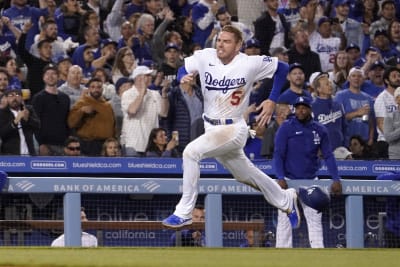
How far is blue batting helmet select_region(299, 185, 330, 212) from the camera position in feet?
40.7

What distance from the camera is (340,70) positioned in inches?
647

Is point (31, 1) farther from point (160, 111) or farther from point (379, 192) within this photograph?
point (379, 192)

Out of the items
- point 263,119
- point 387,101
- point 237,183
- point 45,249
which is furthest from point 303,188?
point 45,249

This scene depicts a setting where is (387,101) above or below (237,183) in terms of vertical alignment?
above

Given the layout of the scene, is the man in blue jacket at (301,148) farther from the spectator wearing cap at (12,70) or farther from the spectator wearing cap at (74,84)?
the spectator wearing cap at (12,70)

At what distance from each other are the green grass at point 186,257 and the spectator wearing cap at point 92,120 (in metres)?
5.37

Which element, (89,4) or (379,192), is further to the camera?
(89,4)

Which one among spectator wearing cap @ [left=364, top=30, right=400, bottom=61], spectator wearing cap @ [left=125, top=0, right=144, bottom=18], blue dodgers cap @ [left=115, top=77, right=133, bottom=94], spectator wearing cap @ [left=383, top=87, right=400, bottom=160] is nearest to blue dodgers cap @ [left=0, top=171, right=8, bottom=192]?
blue dodgers cap @ [left=115, top=77, right=133, bottom=94]

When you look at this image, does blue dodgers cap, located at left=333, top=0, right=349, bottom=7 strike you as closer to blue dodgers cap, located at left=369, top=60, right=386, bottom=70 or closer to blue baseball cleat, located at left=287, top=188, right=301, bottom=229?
blue dodgers cap, located at left=369, top=60, right=386, bottom=70

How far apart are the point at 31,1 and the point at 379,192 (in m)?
5.13

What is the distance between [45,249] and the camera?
881 cm

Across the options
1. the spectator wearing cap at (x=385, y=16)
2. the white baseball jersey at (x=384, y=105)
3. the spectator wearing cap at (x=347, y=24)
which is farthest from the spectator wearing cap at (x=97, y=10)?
the spectator wearing cap at (x=385, y=16)

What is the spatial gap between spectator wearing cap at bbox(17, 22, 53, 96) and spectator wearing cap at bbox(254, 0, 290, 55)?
2969mm

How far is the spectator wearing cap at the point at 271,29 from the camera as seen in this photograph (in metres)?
16.9
